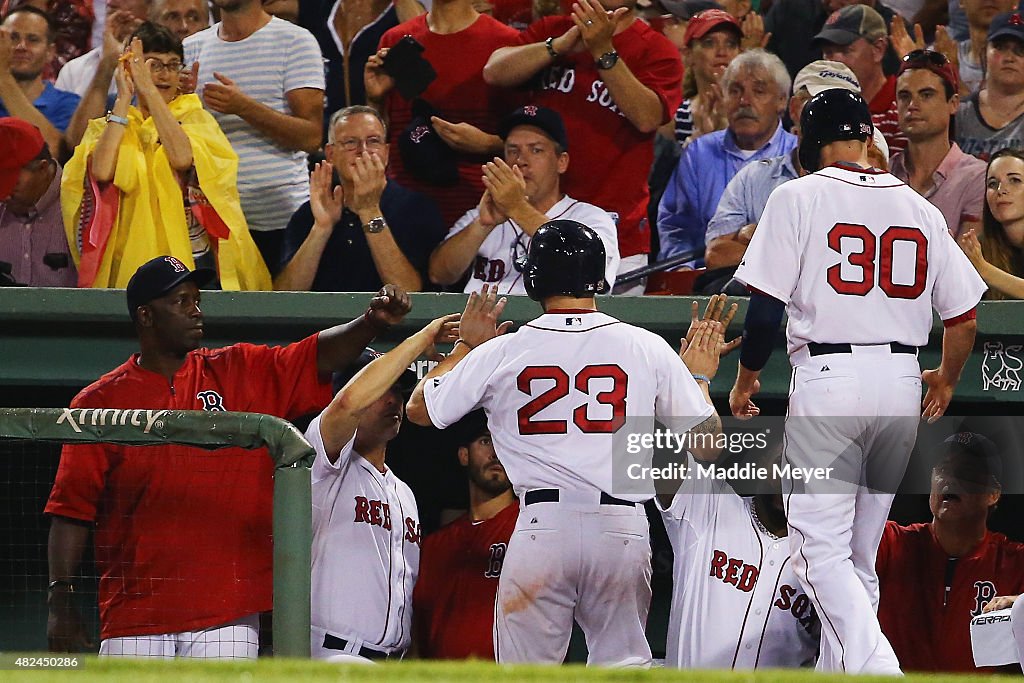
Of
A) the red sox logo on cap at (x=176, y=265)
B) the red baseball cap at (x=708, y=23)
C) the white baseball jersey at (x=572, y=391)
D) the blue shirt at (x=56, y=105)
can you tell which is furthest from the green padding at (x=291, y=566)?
the red baseball cap at (x=708, y=23)

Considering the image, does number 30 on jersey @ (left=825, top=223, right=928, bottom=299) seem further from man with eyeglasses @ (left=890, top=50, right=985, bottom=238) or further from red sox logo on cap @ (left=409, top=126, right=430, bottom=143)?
red sox logo on cap @ (left=409, top=126, right=430, bottom=143)

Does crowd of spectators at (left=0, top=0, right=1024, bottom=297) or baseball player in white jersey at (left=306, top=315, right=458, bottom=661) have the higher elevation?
crowd of spectators at (left=0, top=0, right=1024, bottom=297)

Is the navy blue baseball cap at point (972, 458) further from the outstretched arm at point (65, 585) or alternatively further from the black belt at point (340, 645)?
the outstretched arm at point (65, 585)

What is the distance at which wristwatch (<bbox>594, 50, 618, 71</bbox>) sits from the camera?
18.2 feet

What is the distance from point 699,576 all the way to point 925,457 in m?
1.07

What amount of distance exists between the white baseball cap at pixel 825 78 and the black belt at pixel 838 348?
5.53 feet

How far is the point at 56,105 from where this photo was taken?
21.7 ft

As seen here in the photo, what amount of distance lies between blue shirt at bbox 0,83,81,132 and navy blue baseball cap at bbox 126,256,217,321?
2.03m

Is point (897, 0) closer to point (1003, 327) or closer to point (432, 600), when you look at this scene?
point (1003, 327)

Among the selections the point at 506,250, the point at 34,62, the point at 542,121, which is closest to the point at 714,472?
the point at 506,250

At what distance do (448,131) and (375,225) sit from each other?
59 cm

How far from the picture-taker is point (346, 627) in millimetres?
5121

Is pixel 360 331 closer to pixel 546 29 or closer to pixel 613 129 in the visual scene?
pixel 613 129

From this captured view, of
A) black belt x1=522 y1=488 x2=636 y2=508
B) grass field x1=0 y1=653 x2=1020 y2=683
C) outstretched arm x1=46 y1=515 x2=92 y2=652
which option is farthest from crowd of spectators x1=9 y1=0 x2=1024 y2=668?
grass field x1=0 y1=653 x2=1020 y2=683
